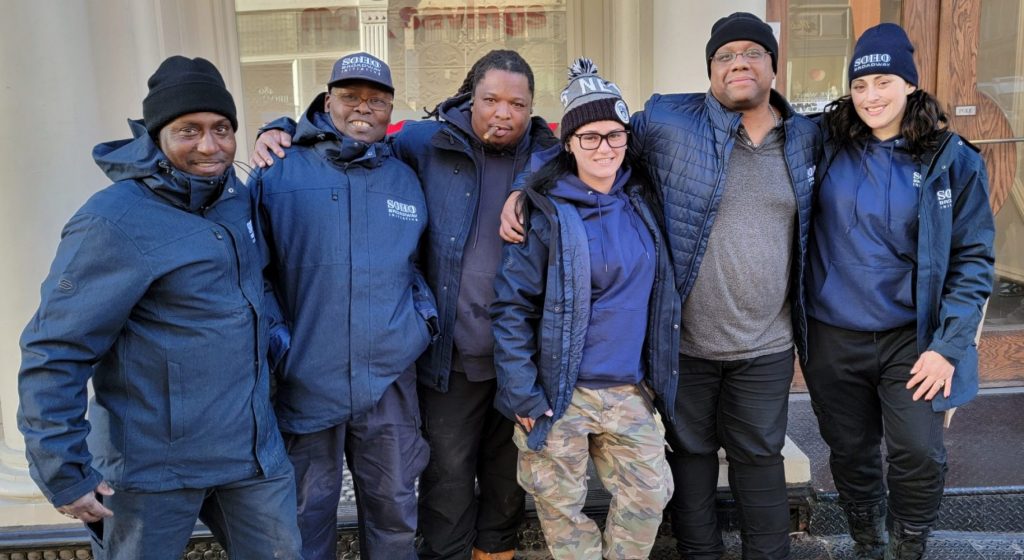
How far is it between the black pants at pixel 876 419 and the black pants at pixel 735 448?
0.16 metres

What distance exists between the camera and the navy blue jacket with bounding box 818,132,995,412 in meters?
2.43

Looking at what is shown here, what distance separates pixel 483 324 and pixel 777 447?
3.73ft

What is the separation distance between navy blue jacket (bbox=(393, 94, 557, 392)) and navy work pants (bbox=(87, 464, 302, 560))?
65 centimetres

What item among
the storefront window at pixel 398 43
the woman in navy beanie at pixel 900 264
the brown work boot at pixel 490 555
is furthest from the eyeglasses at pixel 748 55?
the storefront window at pixel 398 43

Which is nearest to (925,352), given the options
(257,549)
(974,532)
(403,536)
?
(974,532)

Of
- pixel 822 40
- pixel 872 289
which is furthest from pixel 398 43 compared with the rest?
pixel 872 289

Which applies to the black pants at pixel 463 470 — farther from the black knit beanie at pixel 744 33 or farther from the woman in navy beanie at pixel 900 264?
the black knit beanie at pixel 744 33

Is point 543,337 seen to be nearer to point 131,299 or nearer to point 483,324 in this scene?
point 483,324

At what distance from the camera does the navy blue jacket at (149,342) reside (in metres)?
1.75

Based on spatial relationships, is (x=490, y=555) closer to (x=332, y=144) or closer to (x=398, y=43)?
(x=332, y=144)

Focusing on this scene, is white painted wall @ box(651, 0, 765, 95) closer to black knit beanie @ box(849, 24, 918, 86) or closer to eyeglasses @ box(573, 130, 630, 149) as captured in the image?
black knit beanie @ box(849, 24, 918, 86)

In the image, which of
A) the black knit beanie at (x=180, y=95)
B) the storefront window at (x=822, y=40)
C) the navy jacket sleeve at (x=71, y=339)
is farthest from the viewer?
the storefront window at (x=822, y=40)

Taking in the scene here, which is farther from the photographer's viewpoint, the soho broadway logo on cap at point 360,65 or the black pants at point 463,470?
the black pants at point 463,470

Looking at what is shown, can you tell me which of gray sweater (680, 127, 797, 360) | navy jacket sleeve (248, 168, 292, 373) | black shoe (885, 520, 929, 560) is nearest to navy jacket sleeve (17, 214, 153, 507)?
navy jacket sleeve (248, 168, 292, 373)
